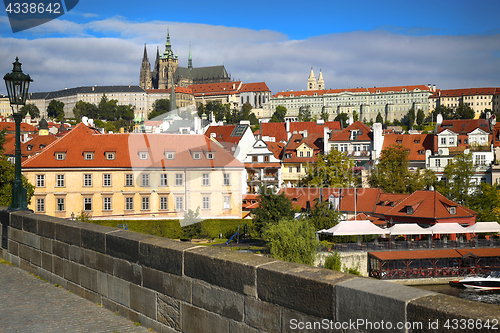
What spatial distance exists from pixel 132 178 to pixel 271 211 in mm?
12404

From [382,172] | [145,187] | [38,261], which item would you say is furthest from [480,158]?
[38,261]

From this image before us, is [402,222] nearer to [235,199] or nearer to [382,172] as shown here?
[382,172]

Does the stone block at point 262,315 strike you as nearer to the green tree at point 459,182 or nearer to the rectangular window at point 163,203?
the rectangular window at point 163,203

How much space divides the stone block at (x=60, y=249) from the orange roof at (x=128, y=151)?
1450 inches

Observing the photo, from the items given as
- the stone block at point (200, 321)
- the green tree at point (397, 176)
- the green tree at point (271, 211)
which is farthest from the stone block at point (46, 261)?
the green tree at point (397, 176)

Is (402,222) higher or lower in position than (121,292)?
lower

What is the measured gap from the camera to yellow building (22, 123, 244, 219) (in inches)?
1718

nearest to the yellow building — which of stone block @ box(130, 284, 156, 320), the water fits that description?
the water

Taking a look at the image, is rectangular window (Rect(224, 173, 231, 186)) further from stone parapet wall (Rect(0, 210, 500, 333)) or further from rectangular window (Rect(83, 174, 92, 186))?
stone parapet wall (Rect(0, 210, 500, 333))

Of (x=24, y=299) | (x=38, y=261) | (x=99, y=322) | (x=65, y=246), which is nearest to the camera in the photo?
(x=99, y=322)

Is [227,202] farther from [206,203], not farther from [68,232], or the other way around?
[68,232]

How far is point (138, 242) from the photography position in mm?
6254

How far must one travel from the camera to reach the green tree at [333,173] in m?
52.7

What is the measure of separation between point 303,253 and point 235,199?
35.4ft
